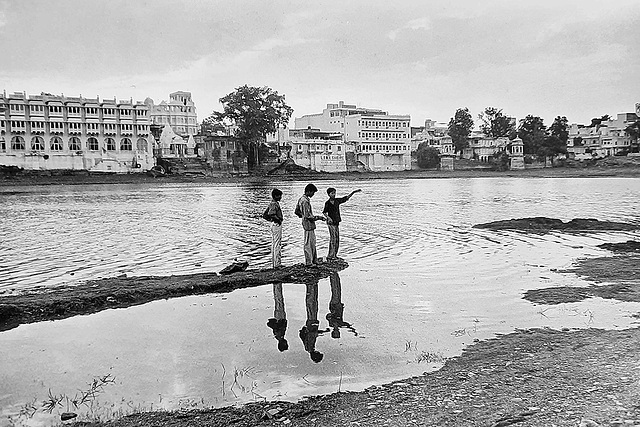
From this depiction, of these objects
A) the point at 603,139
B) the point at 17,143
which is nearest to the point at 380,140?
the point at 603,139

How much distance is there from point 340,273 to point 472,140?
4562 inches

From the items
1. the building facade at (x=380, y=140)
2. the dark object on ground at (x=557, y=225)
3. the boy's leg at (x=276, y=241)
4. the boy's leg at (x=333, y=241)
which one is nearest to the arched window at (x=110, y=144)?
the building facade at (x=380, y=140)

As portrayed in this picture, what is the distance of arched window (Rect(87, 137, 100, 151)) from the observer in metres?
89.6

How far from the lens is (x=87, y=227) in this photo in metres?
26.8

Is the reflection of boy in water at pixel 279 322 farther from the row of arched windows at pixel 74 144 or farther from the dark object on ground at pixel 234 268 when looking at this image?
the row of arched windows at pixel 74 144

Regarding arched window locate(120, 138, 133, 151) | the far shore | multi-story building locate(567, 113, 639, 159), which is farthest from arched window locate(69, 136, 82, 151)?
multi-story building locate(567, 113, 639, 159)

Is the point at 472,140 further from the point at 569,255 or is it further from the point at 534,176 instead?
the point at 569,255

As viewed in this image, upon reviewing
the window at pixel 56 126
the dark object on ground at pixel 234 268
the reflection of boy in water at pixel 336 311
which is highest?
the window at pixel 56 126

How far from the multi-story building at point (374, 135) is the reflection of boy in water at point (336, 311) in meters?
99.0

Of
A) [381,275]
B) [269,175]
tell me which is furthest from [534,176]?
[381,275]

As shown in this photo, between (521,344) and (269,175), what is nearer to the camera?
(521,344)

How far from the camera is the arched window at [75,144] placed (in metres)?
88.2

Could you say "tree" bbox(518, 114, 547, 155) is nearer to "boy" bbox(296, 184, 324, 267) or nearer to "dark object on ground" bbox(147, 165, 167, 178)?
"dark object on ground" bbox(147, 165, 167, 178)

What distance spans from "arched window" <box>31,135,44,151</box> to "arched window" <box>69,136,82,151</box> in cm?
382
